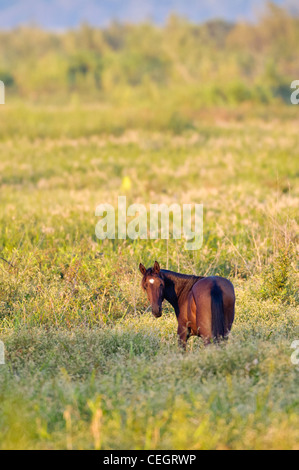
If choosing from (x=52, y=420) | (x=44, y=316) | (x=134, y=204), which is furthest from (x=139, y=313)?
(x=134, y=204)

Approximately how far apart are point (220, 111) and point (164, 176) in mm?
12058

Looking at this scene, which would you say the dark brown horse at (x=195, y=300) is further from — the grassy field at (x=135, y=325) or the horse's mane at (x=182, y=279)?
the grassy field at (x=135, y=325)

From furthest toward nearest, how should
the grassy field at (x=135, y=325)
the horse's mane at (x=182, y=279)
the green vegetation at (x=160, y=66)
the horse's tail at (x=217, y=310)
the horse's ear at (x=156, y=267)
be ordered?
the green vegetation at (x=160, y=66), the horse's mane at (x=182, y=279), the horse's ear at (x=156, y=267), the horse's tail at (x=217, y=310), the grassy field at (x=135, y=325)

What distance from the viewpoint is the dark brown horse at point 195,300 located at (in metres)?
4.80

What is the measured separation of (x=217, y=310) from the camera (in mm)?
4777

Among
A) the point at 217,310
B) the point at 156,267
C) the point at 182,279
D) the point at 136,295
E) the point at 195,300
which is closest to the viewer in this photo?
the point at 217,310

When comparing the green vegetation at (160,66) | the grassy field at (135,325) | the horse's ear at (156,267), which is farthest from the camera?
the green vegetation at (160,66)

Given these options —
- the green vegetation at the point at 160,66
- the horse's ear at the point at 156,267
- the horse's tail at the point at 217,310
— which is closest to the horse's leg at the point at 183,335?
the horse's tail at the point at 217,310

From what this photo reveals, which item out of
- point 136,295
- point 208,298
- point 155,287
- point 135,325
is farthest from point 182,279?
point 136,295

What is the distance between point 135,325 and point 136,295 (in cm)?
81

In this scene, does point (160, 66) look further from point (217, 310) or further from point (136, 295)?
point (217, 310)

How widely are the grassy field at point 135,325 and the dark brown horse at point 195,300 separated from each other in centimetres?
18

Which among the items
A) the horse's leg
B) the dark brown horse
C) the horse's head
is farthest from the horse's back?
the horse's head

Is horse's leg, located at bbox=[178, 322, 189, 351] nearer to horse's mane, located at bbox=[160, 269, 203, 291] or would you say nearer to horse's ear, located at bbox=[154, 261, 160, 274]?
horse's mane, located at bbox=[160, 269, 203, 291]
